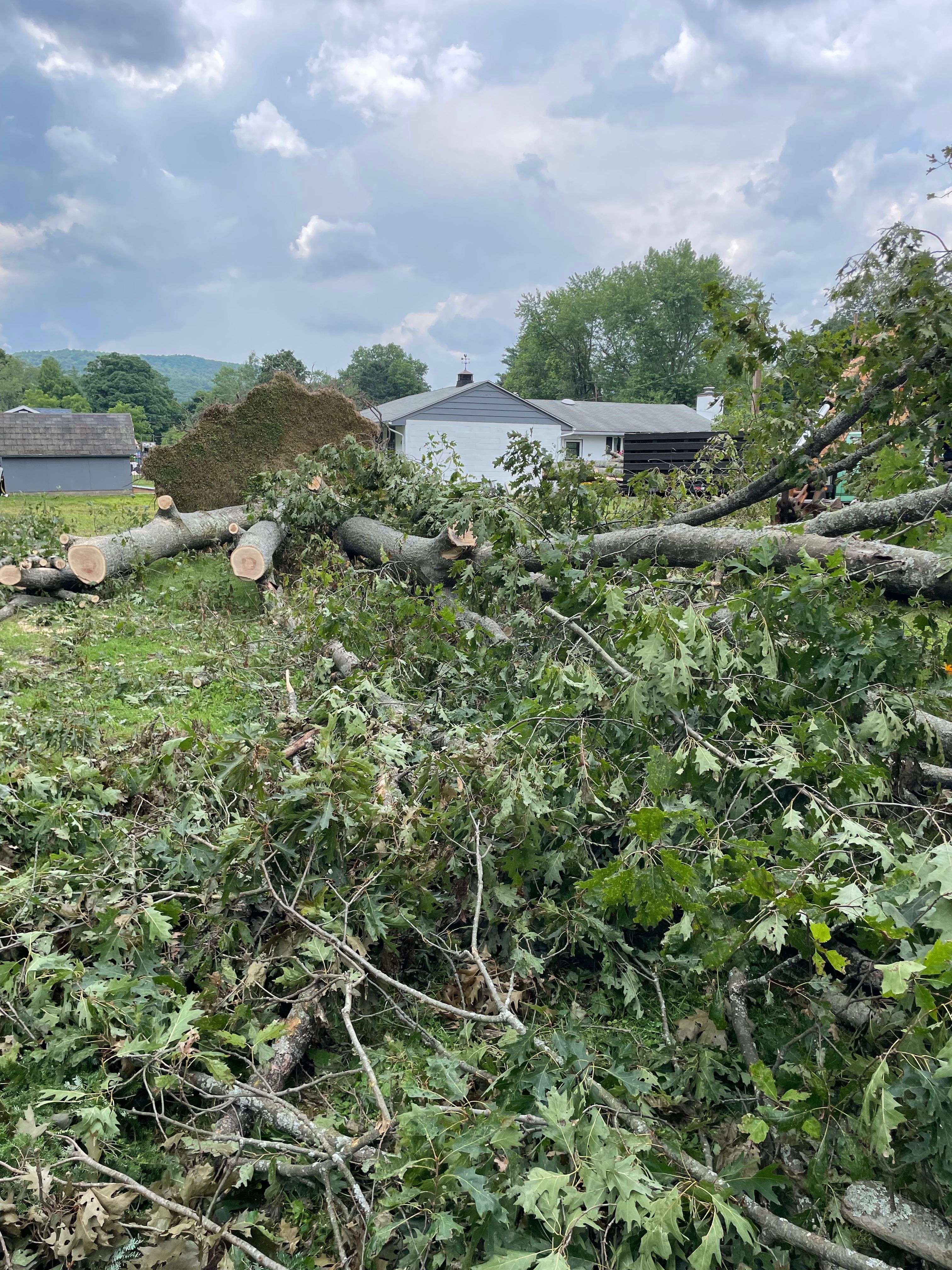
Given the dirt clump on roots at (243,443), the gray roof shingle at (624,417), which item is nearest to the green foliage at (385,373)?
the gray roof shingle at (624,417)

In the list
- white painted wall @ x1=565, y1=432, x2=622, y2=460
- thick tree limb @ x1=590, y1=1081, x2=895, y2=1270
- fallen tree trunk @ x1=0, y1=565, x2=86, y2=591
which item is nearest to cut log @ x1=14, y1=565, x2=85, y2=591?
fallen tree trunk @ x1=0, y1=565, x2=86, y2=591

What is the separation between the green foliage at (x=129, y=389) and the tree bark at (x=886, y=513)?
304 feet

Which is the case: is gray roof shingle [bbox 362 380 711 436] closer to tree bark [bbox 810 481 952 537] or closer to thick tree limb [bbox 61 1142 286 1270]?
tree bark [bbox 810 481 952 537]

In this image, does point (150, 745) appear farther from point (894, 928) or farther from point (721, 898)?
point (894, 928)

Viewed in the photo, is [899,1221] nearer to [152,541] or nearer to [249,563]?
[249,563]

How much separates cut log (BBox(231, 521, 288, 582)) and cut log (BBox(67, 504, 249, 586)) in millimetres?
977

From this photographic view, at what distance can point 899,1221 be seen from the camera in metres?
1.55

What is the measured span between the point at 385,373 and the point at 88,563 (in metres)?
89.7

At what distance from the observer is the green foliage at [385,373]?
8869 centimetres

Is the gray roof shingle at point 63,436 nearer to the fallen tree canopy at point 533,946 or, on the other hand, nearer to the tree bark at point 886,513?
the fallen tree canopy at point 533,946

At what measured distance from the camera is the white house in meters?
30.2

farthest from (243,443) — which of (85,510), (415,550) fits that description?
(85,510)

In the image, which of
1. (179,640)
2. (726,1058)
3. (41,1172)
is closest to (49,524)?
(179,640)

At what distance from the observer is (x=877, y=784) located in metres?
2.37
